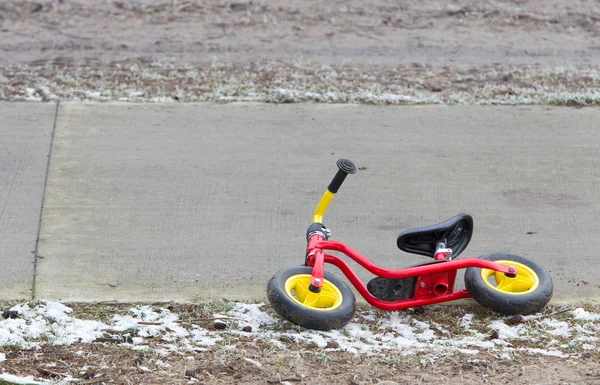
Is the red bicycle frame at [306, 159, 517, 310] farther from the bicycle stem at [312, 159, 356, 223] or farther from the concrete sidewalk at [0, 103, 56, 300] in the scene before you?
the concrete sidewalk at [0, 103, 56, 300]

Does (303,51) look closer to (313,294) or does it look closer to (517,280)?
(517,280)

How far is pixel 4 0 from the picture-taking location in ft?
35.1

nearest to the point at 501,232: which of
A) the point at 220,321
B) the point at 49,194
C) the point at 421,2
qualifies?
the point at 220,321

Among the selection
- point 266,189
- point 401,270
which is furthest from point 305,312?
point 266,189

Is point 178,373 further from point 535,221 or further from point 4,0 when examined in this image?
point 4,0

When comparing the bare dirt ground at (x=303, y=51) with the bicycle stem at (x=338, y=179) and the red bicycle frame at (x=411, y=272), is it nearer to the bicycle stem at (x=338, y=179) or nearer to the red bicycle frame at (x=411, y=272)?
the bicycle stem at (x=338, y=179)

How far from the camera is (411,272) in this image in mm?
4770

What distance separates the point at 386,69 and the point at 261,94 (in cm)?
155

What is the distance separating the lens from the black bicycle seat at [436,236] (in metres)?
5.05

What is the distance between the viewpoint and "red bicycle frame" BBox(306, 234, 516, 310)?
188 inches

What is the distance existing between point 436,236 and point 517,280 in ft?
1.69

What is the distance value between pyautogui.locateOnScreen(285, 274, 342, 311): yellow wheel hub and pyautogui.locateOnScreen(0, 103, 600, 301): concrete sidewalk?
1.73 ft

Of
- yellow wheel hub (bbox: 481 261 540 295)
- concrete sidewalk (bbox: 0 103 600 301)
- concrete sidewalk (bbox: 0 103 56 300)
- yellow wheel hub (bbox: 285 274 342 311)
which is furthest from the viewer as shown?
concrete sidewalk (bbox: 0 103 600 301)

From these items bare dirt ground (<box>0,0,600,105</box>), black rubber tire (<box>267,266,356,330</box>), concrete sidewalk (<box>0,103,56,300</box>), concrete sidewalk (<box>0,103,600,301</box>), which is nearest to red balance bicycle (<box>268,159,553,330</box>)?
black rubber tire (<box>267,266,356,330</box>)
